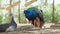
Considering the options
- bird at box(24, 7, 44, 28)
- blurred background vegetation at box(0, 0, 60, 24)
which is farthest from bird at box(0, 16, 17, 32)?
bird at box(24, 7, 44, 28)

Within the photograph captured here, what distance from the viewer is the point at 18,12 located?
1.87m

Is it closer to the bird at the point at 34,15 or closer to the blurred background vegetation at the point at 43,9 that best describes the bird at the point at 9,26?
the blurred background vegetation at the point at 43,9

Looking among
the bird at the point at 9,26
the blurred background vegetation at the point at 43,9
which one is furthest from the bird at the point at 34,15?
the bird at the point at 9,26

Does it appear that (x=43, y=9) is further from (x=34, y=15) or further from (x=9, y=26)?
(x=9, y=26)

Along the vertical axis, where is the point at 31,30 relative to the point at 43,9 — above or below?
below

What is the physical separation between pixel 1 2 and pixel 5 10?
87 millimetres

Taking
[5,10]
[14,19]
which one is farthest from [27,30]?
[5,10]

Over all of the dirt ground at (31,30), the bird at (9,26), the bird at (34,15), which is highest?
the bird at (34,15)

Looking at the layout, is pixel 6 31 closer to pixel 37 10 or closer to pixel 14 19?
pixel 14 19

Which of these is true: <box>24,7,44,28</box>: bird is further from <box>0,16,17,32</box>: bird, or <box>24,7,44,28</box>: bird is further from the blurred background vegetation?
<box>0,16,17,32</box>: bird

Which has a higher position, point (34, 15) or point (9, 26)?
point (34, 15)

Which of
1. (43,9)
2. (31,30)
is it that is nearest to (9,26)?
(31,30)

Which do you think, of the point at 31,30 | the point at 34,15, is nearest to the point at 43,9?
the point at 34,15

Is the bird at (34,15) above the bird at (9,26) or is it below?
above
